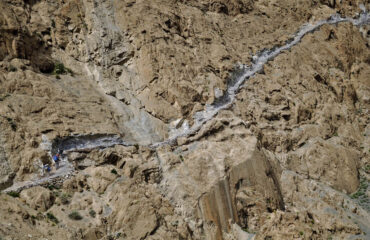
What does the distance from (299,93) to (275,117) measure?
416cm

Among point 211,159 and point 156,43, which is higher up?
point 156,43

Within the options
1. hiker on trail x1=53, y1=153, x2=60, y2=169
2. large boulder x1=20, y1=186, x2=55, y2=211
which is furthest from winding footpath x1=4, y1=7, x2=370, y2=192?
large boulder x1=20, y1=186, x2=55, y2=211

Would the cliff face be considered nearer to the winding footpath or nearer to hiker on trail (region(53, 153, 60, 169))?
the winding footpath

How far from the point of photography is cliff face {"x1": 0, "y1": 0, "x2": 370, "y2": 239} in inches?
795

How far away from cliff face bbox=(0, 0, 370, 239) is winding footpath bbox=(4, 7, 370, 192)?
0.11 m


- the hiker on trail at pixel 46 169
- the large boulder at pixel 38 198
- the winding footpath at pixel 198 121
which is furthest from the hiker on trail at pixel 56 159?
the large boulder at pixel 38 198

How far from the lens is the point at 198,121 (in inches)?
1095

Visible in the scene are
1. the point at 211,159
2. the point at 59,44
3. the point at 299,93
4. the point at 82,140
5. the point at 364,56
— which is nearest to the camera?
the point at 82,140

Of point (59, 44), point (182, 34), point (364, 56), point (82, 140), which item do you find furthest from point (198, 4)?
point (82, 140)

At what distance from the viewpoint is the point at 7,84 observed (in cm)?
2311

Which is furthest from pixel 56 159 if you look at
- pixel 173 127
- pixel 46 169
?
pixel 173 127

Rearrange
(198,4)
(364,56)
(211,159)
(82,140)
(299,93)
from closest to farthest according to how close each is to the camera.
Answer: (82,140)
(211,159)
(299,93)
(198,4)
(364,56)

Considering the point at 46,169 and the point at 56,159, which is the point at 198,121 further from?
the point at 46,169

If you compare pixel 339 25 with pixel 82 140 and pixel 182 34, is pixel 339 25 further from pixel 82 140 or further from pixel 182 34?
pixel 82 140
